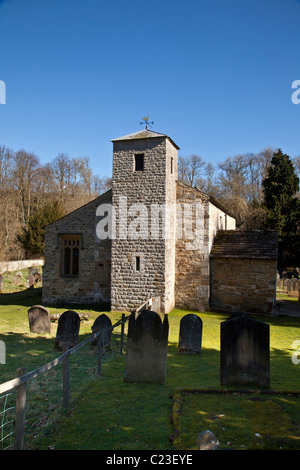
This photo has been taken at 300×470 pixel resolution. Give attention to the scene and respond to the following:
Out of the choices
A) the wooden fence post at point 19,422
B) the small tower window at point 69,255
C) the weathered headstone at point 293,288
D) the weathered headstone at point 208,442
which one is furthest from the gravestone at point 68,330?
the weathered headstone at point 293,288

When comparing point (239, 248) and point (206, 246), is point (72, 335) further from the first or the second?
point (239, 248)

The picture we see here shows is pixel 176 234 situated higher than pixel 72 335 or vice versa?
pixel 176 234

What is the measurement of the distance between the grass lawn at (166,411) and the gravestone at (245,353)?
0.38 m

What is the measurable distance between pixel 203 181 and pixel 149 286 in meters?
27.5

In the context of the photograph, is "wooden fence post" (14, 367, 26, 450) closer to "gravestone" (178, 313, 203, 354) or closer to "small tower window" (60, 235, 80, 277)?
"gravestone" (178, 313, 203, 354)

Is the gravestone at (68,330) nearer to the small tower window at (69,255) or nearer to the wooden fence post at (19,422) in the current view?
the wooden fence post at (19,422)

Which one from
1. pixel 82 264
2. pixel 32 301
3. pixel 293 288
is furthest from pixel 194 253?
pixel 32 301

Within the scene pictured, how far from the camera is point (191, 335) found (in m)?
8.67

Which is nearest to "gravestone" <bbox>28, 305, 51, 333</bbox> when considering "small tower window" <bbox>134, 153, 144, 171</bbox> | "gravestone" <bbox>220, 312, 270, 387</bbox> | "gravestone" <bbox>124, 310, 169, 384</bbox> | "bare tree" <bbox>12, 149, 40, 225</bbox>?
"gravestone" <bbox>124, 310, 169, 384</bbox>

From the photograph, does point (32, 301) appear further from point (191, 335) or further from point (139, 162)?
point (191, 335)

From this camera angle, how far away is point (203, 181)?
3981 centimetres

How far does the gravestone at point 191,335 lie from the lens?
865 centimetres

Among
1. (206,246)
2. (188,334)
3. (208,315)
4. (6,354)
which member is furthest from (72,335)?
(206,246)

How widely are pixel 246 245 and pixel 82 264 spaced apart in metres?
8.32
